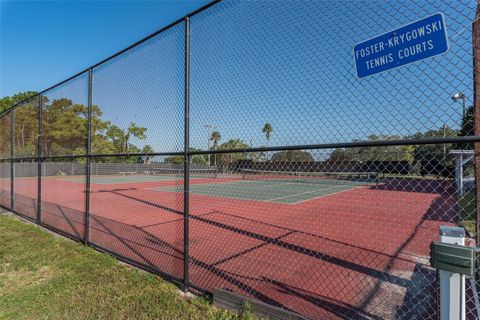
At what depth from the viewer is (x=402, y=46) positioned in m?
2.19

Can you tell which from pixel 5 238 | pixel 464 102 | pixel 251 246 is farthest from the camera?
pixel 5 238

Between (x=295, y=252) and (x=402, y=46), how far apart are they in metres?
4.24

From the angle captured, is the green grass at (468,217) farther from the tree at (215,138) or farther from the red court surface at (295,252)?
the tree at (215,138)

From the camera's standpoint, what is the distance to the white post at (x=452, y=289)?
1600 mm

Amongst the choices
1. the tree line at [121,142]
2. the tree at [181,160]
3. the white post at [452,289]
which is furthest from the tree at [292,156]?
the white post at [452,289]

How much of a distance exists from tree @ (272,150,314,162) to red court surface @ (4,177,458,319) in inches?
67.6

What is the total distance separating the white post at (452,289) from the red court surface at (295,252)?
1.88 metres

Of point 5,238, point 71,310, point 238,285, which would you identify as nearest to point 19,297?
point 71,310

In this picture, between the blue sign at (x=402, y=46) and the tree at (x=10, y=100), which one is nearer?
the blue sign at (x=402, y=46)

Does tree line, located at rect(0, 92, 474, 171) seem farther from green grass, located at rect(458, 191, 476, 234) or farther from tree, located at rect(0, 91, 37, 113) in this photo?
tree, located at rect(0, 91, 37, 113)

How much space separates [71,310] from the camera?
3314 mm

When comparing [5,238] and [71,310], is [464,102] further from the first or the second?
[5,238]

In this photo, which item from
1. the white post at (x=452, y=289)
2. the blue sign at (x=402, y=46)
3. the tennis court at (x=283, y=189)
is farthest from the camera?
the tennis court at (x=283, y=189)

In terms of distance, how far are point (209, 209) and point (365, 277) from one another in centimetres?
704
